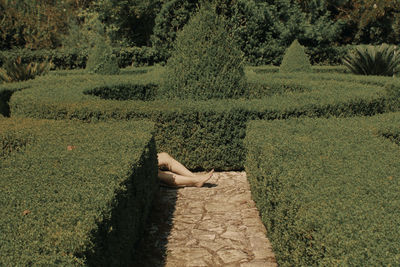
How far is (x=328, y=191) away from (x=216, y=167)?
4.27 m

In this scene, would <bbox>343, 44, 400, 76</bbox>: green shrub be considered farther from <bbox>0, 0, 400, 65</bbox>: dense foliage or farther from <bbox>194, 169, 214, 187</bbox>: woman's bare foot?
<bbox>0, 0, 400, 65</bbox>: dense foliage

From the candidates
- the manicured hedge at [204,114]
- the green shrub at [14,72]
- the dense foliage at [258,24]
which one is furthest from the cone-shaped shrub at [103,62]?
the dense foliage at [258,24]

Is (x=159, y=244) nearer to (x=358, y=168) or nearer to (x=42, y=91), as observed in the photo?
(x=358, y=168)

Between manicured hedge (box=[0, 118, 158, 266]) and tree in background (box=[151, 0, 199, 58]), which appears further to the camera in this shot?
tree in background (box=[151, 0, 199, 58])

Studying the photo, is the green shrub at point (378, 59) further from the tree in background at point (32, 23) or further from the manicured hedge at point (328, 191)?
the tree in background at point (32, 23)

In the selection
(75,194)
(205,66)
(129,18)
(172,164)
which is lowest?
(129,18)

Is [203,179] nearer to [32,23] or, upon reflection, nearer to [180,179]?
[180,179]

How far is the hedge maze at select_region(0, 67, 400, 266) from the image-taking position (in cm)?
247

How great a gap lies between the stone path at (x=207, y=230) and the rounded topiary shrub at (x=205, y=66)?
214 centimetres

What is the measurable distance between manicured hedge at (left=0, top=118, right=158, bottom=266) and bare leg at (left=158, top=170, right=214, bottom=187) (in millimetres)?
864

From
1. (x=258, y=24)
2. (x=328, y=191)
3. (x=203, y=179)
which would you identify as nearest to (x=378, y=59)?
(x=203, y=179)

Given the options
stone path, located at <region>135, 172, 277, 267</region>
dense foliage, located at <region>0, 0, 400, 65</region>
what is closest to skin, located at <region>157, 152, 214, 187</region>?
stone path, located at <region>135, 172, 277, 267</region>

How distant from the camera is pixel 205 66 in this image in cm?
810

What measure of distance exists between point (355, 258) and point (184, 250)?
2.81m
